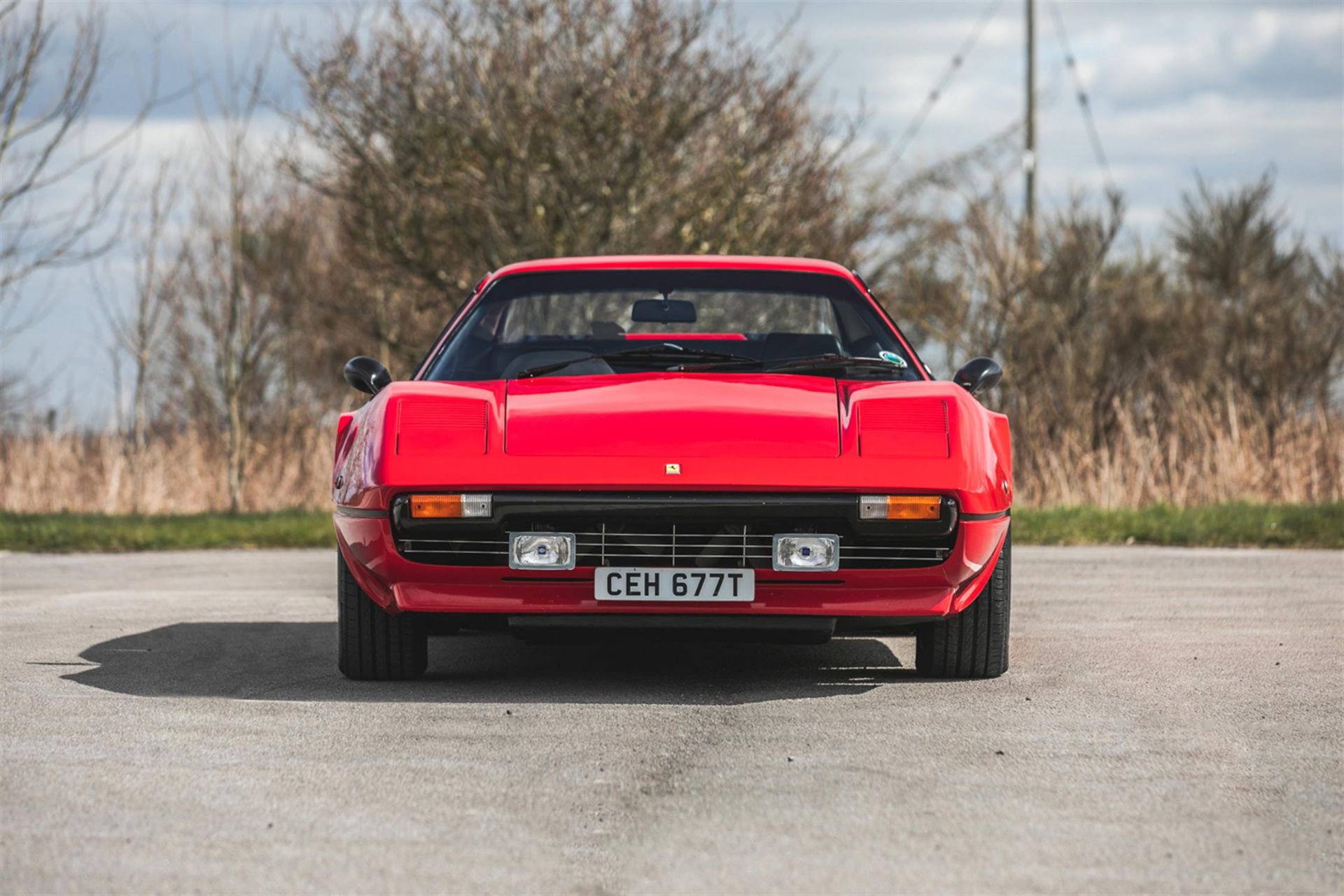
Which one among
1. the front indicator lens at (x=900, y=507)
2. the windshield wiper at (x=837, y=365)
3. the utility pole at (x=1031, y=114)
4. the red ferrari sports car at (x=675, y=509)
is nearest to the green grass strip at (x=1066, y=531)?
the windshield wiper at (x=837, y=365)

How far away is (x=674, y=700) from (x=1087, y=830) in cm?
191

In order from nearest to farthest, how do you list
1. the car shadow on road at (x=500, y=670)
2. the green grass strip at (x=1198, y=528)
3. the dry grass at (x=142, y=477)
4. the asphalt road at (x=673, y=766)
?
the asphalt road at (x=673, y=766) → the car shadow on road at (x=500, y=670) → the green grass strip at (x=1198, y=528) → the dry grass at (x=142, y=477)

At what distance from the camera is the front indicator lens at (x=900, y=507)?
514cm

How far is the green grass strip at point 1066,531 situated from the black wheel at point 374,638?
757cm

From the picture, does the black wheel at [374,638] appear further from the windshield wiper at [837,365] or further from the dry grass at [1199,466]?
the dry grass at [1199,466]

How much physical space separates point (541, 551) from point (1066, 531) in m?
8.20

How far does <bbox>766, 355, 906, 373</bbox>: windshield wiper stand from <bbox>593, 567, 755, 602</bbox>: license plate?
991 mm

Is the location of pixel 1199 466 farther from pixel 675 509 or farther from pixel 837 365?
pixel 675 509

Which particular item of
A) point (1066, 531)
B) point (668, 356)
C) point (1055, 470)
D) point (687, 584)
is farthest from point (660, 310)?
point (1055, 470)

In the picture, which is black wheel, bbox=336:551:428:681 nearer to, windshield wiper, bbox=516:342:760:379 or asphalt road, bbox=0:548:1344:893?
asphalt road, bbox=0:548:1344:893

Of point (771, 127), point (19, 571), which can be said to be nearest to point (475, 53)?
point (771, 127)

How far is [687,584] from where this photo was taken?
516cm

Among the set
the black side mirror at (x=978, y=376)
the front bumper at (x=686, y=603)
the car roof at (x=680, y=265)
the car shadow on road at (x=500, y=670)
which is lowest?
the car shadow on road at (x=500, y=670)

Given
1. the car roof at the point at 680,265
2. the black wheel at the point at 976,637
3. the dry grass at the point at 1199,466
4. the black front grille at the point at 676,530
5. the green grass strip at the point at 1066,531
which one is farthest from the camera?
the dry grass at the point at 1199,466
